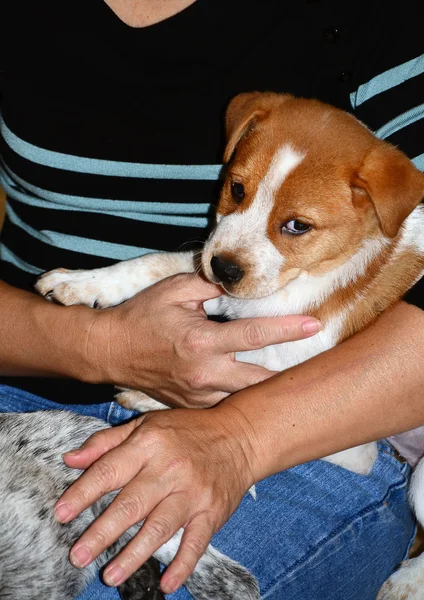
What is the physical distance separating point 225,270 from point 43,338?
57cm

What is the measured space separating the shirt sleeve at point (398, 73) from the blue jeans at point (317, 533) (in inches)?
22.1

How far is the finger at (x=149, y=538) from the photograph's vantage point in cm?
154

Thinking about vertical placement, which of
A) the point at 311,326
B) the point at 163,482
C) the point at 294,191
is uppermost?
the point at 294,191

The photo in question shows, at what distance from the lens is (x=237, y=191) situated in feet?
6.68

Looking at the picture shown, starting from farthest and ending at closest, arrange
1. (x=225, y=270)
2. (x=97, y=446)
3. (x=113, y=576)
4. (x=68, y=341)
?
(x=68, y=341) < (x=225, y=270) < (x=97, y=446) < (x=113, y=576)

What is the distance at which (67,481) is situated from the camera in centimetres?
186

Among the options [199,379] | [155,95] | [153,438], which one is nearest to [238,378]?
[199,379]

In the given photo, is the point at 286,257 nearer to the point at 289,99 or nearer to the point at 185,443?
the point at 289,99

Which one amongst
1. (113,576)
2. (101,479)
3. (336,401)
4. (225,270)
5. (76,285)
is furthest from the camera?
(76,285)

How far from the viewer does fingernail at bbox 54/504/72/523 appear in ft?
5.30

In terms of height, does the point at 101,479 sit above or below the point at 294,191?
below

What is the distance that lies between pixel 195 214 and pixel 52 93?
53 centimetres

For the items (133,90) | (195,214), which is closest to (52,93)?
(133,90)

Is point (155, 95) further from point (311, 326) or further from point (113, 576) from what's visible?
point (113, 576)
